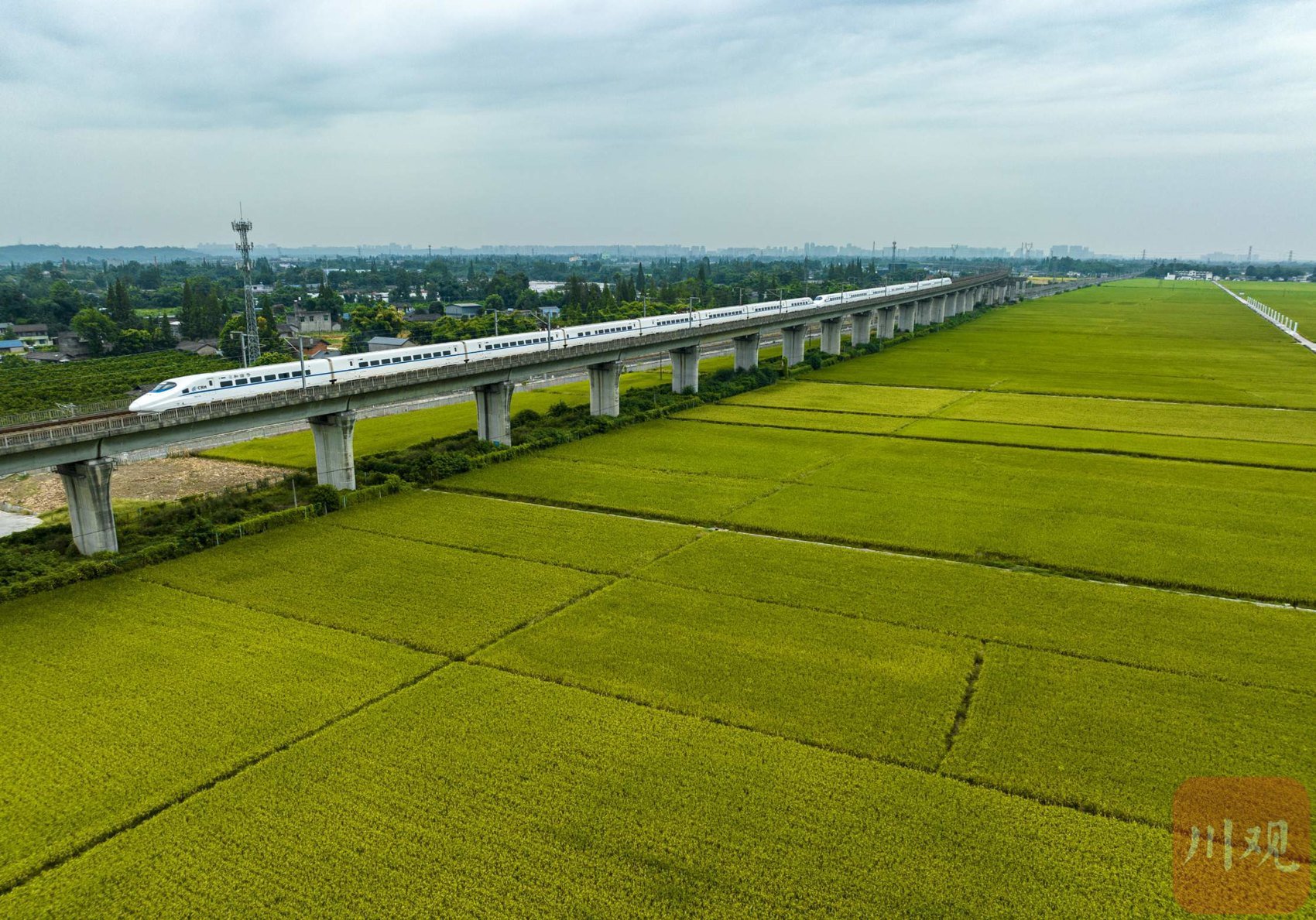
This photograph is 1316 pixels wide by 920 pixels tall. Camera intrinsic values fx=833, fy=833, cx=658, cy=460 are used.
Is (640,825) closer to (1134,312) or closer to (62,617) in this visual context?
(62,617)

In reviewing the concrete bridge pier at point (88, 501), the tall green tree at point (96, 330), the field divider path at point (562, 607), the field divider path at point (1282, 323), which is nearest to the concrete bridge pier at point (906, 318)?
the field divider path at point (1282, 323)

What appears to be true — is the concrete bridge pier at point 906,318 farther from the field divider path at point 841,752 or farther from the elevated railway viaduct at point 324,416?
the field divider path at point 841,752

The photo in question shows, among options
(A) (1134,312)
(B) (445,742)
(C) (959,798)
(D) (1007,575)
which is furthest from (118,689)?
(A) (1134,312)

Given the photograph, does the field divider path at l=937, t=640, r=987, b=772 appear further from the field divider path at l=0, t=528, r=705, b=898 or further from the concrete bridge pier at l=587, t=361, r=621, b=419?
the concrete bridge pier at l=587, t=361, r=621, b=419

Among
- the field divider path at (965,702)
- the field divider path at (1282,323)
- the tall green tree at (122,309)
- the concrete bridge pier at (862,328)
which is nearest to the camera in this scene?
the field divider path at (965,702)

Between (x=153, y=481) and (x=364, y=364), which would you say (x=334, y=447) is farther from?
(x=153, y=481)

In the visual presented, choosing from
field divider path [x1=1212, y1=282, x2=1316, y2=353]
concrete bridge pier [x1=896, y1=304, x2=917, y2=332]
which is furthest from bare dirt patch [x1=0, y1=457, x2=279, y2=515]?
field divider path [x1=1212, y1=282, x2=1316, y2=353]

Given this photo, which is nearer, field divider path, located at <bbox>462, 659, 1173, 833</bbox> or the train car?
field divider path, located at <bbox>462, 659, 1173, 833</bbox>
